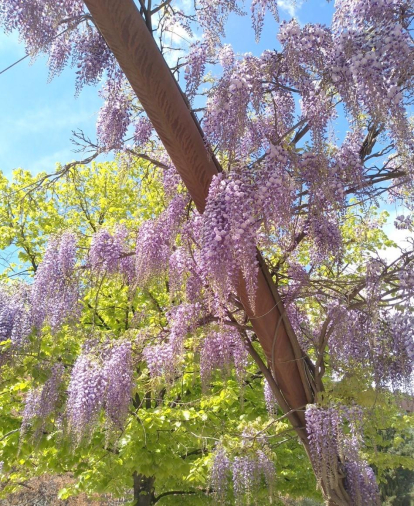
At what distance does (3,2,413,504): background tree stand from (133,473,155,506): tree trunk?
500cm

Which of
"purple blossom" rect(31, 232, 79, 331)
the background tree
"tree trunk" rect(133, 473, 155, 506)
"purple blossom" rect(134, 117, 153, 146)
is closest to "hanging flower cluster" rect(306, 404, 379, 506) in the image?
the background tree

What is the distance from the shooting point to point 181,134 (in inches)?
105

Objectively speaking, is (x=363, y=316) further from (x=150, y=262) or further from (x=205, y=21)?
(x=205, y=21)

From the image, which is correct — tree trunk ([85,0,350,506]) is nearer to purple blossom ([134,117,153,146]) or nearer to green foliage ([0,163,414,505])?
green foliage ([0,163,414,505])

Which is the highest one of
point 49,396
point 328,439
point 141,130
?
point 141,130

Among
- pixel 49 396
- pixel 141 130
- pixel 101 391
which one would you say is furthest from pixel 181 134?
pixel 49 396

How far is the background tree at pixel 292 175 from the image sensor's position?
247cm

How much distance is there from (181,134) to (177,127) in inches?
1.8

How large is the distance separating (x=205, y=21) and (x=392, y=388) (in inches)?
130

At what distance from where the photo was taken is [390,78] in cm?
238

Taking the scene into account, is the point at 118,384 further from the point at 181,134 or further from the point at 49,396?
the point at 181,134

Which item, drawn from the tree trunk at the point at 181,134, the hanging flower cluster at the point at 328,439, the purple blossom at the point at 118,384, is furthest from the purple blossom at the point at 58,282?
the hanging flower cluster at the point at 328,439

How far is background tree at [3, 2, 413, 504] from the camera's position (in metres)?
2.47

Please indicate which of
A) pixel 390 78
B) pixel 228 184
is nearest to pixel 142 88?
pixel 228 184
